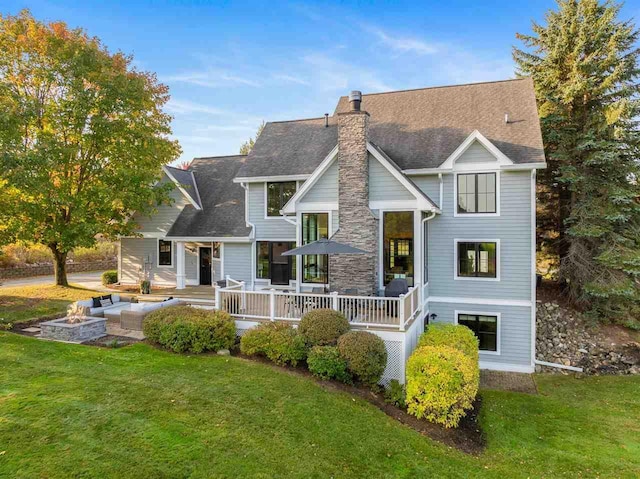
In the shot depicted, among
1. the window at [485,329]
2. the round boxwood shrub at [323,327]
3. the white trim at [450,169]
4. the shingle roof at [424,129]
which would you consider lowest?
the window at [485,329]

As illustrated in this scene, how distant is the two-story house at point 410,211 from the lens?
41.8 feet

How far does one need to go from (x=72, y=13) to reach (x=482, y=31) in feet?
64.4

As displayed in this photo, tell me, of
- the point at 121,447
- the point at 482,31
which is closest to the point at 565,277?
the point at 482,31

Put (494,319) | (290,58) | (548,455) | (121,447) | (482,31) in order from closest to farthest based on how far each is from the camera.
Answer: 1. (121,447)
2. (548,455)
3. (494,319)
4. (482,31)
5. (290,58)

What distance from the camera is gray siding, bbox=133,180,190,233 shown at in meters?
20.1

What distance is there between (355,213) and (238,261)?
7310 millimetres

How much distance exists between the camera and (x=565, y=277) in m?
18.9

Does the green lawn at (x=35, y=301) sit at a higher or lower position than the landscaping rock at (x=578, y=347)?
higher

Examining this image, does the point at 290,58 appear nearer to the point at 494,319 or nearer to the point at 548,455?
the point at 494,319

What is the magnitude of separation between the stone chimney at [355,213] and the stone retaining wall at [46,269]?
81.8ft

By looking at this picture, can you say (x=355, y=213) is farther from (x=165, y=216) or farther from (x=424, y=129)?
(x=165, y=216)

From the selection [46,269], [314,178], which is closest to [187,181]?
[314,178]

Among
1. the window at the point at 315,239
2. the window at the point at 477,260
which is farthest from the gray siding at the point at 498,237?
the window at the point at 315,239

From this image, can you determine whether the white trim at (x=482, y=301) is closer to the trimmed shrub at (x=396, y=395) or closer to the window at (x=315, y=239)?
the window at (x=315, y=239)
